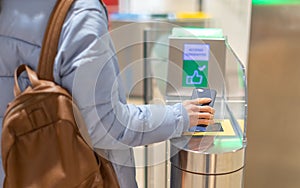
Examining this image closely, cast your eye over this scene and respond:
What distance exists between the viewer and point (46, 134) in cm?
92

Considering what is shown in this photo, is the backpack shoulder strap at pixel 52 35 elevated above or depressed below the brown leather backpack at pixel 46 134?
above

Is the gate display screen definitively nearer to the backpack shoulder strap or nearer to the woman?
the woman

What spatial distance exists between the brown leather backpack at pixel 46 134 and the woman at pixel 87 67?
2 cm

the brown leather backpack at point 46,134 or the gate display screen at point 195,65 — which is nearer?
the brown leather backpack at point 46,134

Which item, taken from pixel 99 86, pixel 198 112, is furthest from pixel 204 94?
pixel 99 86

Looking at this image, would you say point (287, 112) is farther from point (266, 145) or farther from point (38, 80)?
point (38, 80)

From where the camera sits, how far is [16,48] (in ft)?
3.12

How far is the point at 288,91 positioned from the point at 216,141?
65 cm

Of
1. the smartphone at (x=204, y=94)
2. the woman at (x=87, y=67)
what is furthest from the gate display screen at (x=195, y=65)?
the woman at (x=87, y=67)

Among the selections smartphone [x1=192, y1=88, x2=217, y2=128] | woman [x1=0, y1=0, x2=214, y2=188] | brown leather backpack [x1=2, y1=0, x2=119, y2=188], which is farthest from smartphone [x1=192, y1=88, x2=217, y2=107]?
brown leather backpack [x1=2, y1=0, x2=119, y2=188]

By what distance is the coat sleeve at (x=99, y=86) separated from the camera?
90 cm

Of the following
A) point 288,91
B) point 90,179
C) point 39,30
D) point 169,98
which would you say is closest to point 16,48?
point 39,30

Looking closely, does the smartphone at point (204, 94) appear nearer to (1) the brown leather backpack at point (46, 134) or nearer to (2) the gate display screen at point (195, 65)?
→ (2) the gate display screen at point (195, 65)

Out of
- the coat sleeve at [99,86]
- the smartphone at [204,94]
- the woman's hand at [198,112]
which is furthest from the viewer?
the smartphone at [204,94]
